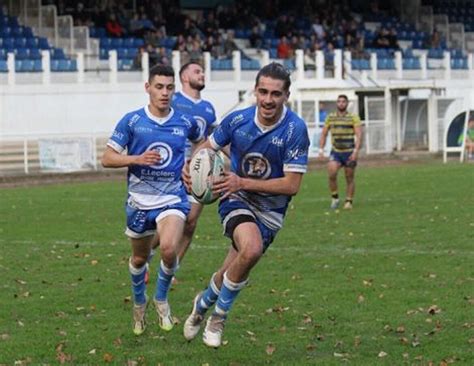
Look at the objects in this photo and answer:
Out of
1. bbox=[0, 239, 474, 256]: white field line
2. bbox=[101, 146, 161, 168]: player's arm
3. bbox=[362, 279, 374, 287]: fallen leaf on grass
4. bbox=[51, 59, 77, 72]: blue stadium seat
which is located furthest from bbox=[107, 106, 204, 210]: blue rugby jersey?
bbox=[51, 59, 77, 72]: blue stadium seat

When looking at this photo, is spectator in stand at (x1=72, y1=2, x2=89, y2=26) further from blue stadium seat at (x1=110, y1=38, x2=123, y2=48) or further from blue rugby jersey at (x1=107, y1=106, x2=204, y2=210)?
blue rugby jersey at (x1=107, y1=106, x2=204, y2=210)

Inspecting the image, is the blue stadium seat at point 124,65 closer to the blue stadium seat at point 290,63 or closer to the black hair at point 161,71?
the blue stadium seat at point 290,63

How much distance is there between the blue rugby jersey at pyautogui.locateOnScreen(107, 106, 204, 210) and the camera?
434 inches

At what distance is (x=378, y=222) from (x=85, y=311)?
31.7ft

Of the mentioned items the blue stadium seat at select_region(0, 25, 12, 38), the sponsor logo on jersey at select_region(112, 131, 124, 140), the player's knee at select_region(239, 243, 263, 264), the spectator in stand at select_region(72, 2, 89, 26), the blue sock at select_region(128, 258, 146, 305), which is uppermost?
the spectator in stand at select_region(72, 2, 89, 26)

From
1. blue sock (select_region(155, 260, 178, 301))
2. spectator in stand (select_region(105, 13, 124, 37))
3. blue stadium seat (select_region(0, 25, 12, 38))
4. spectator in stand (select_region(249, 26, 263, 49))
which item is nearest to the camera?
blue sock (select_region(155, 260, 178, 301))

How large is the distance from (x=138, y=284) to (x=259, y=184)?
1.98 metres

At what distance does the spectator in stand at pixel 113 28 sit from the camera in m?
48.2

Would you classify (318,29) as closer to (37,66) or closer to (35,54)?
(35,54)

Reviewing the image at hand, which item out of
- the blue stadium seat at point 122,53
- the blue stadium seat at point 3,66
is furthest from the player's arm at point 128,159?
the blue stadium seat at point 122,53

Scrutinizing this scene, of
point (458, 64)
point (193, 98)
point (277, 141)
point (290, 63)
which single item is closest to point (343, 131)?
point (193, 98)

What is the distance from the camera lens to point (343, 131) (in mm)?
24656

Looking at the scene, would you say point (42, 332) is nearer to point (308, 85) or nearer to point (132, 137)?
point (132, 137)

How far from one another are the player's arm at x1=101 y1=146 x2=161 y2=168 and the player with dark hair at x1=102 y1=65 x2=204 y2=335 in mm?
65
